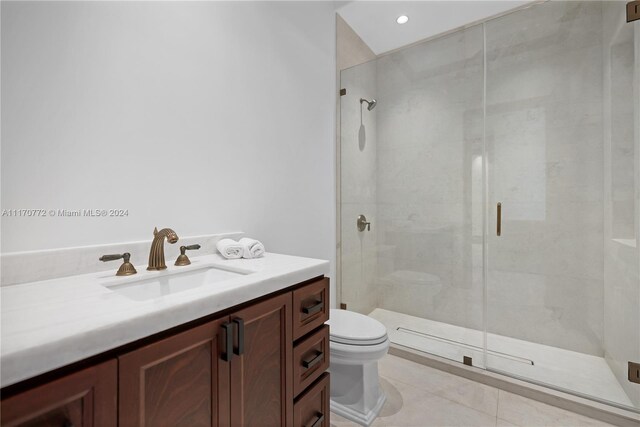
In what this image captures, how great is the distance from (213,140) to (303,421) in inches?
45.7

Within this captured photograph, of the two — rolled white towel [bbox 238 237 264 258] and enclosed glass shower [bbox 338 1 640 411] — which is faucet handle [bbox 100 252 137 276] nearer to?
rolled white towel [bbox 238 237 264 258]

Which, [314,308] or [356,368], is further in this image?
[356,368]

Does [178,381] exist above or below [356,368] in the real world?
above

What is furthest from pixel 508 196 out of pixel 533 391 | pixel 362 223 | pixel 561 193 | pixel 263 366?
pixel 263 366

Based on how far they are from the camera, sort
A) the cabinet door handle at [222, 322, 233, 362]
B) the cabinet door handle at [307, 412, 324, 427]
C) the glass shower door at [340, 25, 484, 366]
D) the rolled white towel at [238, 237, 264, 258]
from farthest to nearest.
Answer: the glass shower door at [340, 25, 484, 366]
the rolled white towel at [238, 237, 264, 258]
the cabinet door handle at [307, 412, 324, 427]
the cabinet door handle at [222, 322, 233, 362]

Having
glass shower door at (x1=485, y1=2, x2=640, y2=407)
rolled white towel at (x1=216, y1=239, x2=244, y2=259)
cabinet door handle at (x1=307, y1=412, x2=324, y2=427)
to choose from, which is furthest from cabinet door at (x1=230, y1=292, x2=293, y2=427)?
glass shower door at (x1=485, y1=2, x2=640, y2=407)

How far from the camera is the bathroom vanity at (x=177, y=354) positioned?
0.47 m

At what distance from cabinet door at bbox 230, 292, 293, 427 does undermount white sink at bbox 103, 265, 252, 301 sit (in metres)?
0.20

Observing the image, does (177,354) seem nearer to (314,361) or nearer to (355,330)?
(314,361)

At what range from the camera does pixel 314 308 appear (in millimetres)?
1029

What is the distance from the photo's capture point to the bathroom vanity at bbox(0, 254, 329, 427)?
469 mm

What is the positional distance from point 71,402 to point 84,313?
17 centimetres

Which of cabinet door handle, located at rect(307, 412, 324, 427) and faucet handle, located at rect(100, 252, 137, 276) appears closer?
faucet handle, located at rect(100, 252, 137, 276)

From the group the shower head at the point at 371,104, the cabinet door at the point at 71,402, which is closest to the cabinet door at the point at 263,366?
the cabinet door at the point at 71,402
